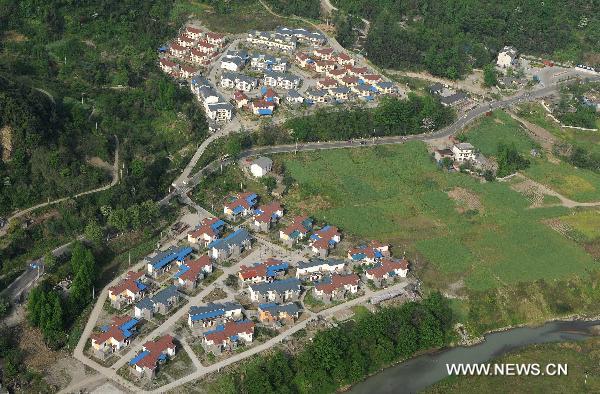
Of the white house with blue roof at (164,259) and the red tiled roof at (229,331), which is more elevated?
the red tiled roof at (229,331)

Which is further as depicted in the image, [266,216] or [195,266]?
[266,216]

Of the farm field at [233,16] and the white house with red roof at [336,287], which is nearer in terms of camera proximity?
the white house with red roof at [336,287]

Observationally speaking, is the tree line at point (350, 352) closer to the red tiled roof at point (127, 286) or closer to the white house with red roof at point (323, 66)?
the red tiled roof at point (127, 286)

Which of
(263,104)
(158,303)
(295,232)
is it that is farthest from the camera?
(263,104)

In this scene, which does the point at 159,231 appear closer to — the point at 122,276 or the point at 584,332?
the point at 122,276

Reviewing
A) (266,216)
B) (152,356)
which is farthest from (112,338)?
(266,216)

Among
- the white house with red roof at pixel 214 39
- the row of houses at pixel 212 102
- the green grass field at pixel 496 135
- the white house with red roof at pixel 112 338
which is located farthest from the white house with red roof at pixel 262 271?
the white house with red roof at pixel 214 39

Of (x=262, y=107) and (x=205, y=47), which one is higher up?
(x=262, y=107)

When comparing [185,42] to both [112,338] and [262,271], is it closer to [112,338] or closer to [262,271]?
[262,271]

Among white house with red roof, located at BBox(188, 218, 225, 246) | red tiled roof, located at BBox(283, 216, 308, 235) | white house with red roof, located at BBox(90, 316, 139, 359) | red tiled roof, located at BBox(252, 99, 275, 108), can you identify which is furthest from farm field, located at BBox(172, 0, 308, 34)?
white house with red roof, located at BBox(90, 316, 139, 359)
